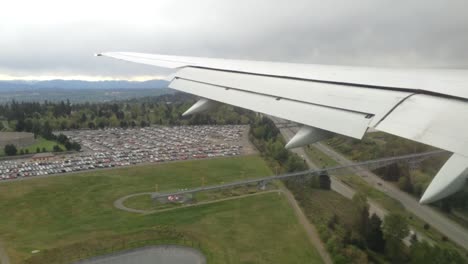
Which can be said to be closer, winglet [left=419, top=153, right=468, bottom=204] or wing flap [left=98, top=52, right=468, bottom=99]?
winglet [left=419, top=153, right=468, bottom=204]

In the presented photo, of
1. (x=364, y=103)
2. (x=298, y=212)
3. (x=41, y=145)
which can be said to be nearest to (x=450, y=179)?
(x=364, y=103)

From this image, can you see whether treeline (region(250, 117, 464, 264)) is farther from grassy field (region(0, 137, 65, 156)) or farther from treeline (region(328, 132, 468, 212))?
grassy field (region(0, 137, 65, 156))

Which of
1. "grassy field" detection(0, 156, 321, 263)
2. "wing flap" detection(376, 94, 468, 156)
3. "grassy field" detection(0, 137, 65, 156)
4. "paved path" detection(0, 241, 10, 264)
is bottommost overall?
"paved path" detection(0, 241, 10, 264)

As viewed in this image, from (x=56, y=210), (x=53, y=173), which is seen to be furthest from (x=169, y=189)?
(x=53, y=173)

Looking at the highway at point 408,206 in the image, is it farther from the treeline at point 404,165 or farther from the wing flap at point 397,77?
the wing flap at point 397,77

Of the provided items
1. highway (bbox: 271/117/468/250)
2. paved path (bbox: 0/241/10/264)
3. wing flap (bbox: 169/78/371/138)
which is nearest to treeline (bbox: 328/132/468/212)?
highway (bbox: 271/117/468/250)

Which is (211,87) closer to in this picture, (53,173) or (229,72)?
(229,72)
